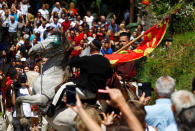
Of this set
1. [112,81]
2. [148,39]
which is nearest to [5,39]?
[148,39]

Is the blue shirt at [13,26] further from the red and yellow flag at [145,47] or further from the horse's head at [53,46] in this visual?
the horse's head at [53,46]

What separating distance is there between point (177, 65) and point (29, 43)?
9.38 meters

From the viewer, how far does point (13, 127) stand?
10.1 metres

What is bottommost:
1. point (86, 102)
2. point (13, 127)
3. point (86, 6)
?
point (13, 127)

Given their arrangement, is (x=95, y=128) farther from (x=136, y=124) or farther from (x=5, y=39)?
(x=5, y=39)

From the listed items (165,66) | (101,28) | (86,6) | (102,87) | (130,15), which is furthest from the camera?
(86,6)

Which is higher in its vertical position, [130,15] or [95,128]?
[130,15]

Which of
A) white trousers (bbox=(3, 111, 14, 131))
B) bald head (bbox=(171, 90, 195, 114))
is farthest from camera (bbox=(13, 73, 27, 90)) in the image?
bald head (bbox=(171, 90, 195, 114))

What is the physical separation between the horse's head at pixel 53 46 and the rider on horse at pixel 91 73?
0.67 metres

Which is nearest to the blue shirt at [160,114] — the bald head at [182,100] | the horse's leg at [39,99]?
the bald head at [182,100]

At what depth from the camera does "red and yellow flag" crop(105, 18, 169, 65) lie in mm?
7571

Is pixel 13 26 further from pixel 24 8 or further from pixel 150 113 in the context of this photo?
pixel 150 113

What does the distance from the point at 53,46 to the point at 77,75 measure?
95 cm

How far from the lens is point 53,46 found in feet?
23.4
